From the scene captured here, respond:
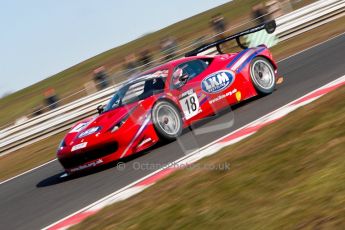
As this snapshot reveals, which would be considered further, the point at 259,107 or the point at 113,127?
the point at 259,107

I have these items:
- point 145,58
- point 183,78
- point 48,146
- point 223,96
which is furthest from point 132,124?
point 145,58

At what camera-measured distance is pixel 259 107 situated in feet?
32.2

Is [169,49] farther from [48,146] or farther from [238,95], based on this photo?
[238,95]

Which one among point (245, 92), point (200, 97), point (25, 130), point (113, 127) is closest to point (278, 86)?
point (245, 92)

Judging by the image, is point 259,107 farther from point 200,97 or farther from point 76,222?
point 76,222

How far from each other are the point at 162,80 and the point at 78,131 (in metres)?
1.43

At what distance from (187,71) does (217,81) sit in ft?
1.68

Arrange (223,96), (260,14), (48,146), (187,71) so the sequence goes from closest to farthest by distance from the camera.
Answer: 1. (187,71)
2. (223,96)
3. (48,146)
4. (260,14)

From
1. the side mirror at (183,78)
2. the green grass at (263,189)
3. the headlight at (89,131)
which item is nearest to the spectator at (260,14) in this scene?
the side mirror at (183,78)

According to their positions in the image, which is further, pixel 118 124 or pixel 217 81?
pixel 217 81

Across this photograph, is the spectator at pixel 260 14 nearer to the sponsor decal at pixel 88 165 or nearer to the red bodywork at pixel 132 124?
the red bodywork at pixel 132 124

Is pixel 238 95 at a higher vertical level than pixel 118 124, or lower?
lower

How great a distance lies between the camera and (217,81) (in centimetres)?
999

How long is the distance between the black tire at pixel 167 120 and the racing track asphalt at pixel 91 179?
14 centimetres
